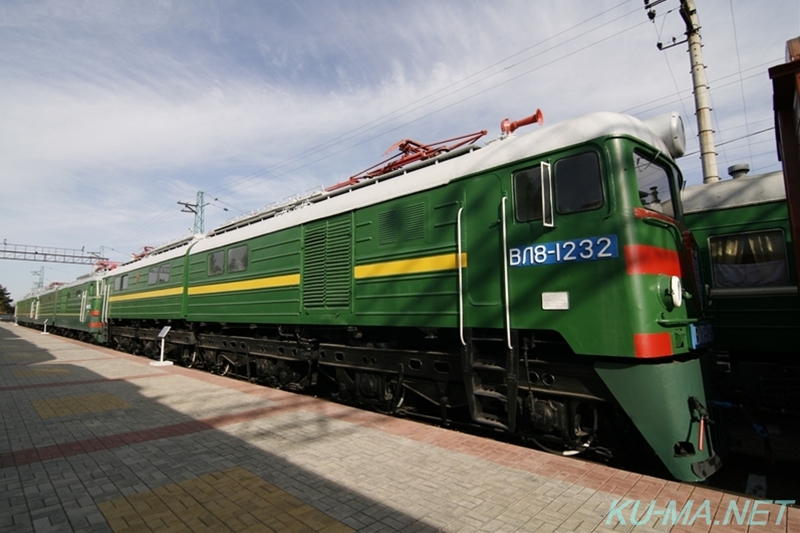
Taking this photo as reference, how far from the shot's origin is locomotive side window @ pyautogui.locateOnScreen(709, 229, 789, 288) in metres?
6.44

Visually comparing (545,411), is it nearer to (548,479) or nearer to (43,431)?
(548,479)

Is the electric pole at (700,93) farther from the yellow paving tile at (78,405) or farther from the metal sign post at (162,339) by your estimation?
the metal sign post at (162,339)

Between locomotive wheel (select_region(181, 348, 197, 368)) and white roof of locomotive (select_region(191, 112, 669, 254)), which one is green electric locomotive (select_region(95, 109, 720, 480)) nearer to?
white roof of locomotive (select_region(191, 112, 669, 254))

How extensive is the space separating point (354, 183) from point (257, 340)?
419cm

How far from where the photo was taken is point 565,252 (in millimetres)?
4625

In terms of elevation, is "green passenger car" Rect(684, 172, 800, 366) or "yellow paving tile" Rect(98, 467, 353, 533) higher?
"green passenger car" Rect(684, 172, 800, 366)

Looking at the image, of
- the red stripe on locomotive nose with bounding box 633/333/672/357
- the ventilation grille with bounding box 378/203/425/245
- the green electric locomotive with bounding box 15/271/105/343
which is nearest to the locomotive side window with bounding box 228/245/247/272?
the ventilation grille with bounding box 378/203/425/245

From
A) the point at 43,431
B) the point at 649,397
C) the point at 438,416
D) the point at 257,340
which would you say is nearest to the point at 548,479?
the point at 649,397

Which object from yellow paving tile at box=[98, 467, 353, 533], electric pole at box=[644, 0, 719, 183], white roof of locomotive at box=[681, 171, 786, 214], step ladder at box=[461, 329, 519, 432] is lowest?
yellow paving tile at box=[98, 467, 353, 533]

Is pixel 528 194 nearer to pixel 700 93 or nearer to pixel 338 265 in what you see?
pixel 338 265

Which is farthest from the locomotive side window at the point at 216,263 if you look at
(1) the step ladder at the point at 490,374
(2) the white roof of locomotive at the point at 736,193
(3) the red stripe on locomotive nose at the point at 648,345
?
(2) the white roof of locomotive at the point at 736,193

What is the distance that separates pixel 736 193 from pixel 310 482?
7251 mm

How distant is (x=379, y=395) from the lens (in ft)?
22.3

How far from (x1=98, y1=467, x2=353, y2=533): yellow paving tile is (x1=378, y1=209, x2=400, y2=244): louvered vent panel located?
3.57 meters
